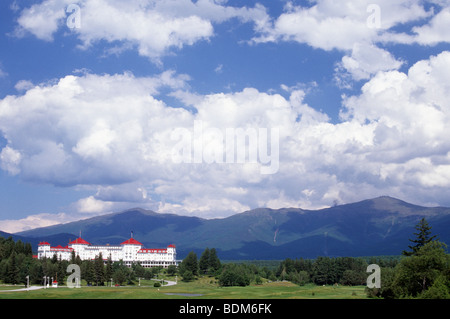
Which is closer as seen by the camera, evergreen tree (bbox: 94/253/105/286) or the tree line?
the tree line

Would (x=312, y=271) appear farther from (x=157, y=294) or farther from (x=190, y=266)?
(x=157, y=294)

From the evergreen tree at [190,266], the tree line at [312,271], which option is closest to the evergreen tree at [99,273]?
the tree line at [312,271]

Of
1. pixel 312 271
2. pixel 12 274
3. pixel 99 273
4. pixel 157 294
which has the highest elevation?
pixel 12 274

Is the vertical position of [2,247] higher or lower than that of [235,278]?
higher

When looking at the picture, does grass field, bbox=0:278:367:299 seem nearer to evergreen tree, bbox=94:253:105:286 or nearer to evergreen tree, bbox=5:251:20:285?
evergreen tree, bbox=5:251:20:285

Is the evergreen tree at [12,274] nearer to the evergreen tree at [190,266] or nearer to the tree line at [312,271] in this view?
the tree line at [312,271]

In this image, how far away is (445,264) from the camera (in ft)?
246

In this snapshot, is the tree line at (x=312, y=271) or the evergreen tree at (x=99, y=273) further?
the evergreen tree at (x=99, y=273)

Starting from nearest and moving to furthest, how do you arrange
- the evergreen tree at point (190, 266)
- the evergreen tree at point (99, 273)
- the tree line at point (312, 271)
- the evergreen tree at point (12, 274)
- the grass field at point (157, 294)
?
1. the tree line at point (312, 271)
2. the grass field at point (157, 294)
3. the evergreen tree at point (12, 274)
4. the evergreen tree at point (99, 273)
5. the evergreen tree at point (190, 266)

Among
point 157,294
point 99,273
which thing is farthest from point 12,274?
point 157,294

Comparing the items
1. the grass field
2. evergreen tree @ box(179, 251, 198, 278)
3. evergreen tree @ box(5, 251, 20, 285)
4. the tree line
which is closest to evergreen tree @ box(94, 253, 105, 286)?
the tree line
